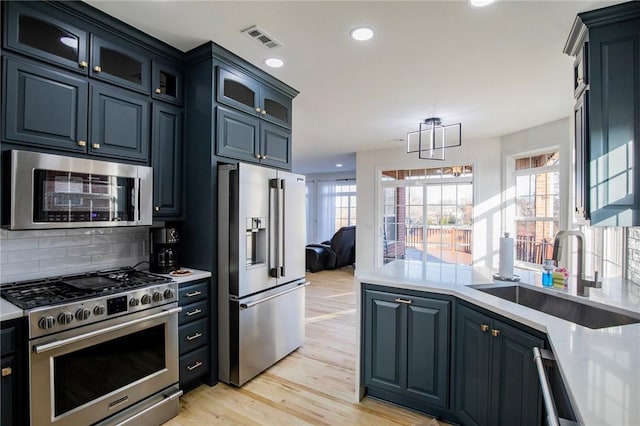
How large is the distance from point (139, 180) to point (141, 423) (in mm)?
1566

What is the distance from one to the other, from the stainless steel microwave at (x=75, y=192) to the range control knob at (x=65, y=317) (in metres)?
0.54

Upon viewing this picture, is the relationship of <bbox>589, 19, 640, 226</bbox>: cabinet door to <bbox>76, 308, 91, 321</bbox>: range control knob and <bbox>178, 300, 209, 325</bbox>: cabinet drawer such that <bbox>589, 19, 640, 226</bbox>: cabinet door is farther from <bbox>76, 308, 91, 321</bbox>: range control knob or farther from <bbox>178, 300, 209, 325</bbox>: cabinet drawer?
<bbox>76, 308, 91, 321</bbox>: range control knob

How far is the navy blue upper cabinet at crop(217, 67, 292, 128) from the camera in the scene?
2.59 meters

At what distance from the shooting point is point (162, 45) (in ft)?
7.93

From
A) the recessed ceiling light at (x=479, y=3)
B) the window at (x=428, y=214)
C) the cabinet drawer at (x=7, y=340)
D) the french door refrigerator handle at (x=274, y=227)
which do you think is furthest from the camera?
the window at (x=428, y=214)

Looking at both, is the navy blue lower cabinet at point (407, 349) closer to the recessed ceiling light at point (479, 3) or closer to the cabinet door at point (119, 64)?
the recessed ceiling light at point (479, 3)

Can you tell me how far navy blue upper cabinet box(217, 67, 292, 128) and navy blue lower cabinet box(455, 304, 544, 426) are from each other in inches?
90.6

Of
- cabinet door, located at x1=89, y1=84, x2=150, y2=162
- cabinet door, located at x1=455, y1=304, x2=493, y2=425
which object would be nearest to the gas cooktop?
cabinet door, located at x1=89, y1=84, x2=150, y2=162

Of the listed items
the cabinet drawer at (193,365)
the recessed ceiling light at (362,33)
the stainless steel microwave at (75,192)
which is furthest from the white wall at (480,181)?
the stainless steel microwave at (75,192)

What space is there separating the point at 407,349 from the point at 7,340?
7.22 feet

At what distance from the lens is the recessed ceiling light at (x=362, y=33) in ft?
7.17

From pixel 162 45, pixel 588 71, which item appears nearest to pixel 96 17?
pixel 162 45

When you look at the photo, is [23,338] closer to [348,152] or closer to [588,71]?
[588,71]

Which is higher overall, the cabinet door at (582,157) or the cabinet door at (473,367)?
the cabinet door at (582,157)
